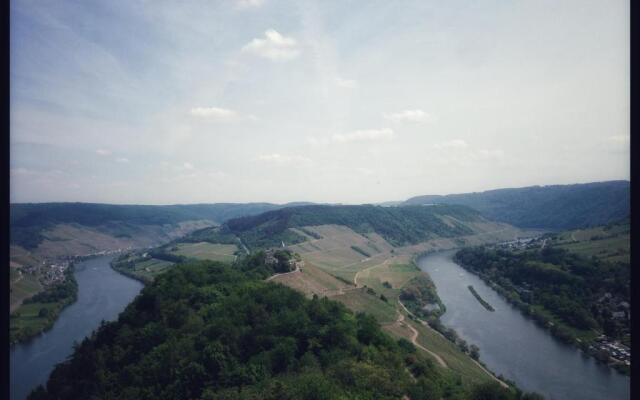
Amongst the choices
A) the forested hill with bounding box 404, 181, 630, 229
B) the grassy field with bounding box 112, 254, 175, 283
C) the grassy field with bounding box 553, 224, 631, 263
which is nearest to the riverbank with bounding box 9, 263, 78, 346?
the grassy field with bounding box 112, 254, 175, 283

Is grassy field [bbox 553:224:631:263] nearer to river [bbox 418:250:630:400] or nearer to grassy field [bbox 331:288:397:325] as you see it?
river [bbox 418:250:630:400]

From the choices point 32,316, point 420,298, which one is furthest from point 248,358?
point 420,298

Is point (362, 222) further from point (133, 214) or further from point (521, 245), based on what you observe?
point (133, 214)

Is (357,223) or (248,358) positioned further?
(357,223)

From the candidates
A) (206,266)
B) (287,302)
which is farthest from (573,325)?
(206,266)

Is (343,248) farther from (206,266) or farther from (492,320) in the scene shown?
(206,266)
